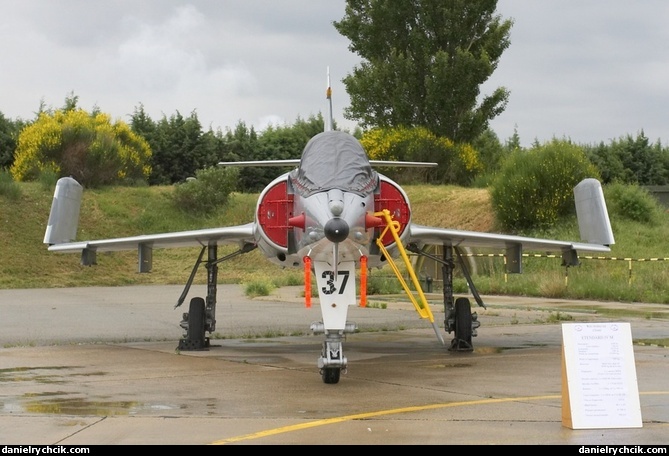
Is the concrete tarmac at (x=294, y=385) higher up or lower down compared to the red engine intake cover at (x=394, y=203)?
lower down

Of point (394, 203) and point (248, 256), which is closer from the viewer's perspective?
point (394, 203)

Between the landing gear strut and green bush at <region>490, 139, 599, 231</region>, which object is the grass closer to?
green bush at <region>490, 139, 599, 231</region>

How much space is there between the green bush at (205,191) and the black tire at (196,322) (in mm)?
33543

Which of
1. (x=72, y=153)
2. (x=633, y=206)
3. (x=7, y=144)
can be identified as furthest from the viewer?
(x=7, y=144)

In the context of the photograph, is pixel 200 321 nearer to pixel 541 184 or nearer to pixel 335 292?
pixel 335 292

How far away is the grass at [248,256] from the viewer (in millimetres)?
29642

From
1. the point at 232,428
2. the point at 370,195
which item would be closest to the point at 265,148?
the point at 370,195

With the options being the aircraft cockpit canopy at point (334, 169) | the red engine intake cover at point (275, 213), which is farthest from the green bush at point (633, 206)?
the aircraft cockpit canopy at point (334, 169)

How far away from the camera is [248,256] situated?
45500 millimetres

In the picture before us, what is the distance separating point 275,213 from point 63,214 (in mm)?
4782

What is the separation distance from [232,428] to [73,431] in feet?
4.07

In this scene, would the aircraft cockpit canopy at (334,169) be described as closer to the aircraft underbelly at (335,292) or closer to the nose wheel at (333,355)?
the aircraft underbelly at (335,292)

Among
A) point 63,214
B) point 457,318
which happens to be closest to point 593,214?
point 457,318
